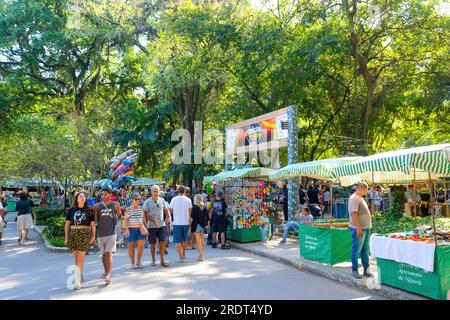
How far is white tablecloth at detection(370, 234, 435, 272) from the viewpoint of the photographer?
21.0ft

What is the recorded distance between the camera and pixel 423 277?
6.52 meters

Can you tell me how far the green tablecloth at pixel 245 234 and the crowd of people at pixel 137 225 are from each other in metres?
0.49

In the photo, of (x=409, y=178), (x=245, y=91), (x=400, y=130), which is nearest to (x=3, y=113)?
(x=245, y=91)

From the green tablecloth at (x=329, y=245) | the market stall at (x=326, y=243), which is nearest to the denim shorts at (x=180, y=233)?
the market stall at (x=326, y=243)

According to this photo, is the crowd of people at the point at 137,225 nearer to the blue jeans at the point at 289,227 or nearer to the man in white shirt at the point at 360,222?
the blue jeans at the point at 289,227

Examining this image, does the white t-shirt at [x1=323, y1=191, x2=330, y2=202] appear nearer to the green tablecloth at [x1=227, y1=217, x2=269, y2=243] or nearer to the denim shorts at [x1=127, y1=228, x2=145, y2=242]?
the green tablecloth at [x1=227, y1=217, x2=269, y2=243]

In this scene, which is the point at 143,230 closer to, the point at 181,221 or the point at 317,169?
the point at 181,221

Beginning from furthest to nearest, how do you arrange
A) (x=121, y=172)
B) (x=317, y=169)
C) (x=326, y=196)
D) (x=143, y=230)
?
(x=326, y=196) < (x=121, y=172) < (x=317, y=169) < (x=143, y=230)

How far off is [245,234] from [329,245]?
4.69 m

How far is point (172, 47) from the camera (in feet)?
70.4

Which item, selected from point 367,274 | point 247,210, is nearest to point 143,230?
point 367,274

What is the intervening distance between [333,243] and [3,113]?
2794cm

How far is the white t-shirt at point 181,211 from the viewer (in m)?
9.98
